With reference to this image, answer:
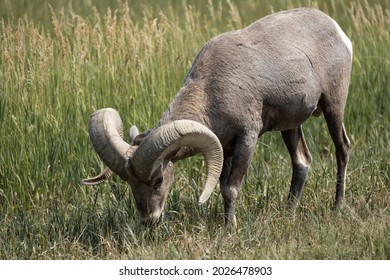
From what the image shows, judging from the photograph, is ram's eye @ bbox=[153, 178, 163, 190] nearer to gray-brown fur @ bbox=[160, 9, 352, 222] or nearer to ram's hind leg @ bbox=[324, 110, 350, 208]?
gray-brown fur @ bbox=[160, 9, 352, 222]

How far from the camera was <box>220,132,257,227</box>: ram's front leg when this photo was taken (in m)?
9.02

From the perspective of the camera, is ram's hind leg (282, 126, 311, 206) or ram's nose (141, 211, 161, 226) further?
ram's hind leg (282, 126, 311, 206)

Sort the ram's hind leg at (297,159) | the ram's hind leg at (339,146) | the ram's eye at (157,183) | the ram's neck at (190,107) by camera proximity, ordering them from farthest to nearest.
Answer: the ram's hind leg at (297,159) → the ram's hind leg at (339,146) → the ram's neck at (190,107) → the ram's eye at (157,183)

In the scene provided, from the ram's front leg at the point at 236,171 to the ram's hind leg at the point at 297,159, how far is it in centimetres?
101

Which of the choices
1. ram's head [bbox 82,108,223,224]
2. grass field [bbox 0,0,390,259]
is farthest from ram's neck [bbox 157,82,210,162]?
grass field [bbox 0,0,390,259]

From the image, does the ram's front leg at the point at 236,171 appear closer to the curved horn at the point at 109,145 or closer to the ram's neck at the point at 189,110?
the ram's neck at the point at 189,110

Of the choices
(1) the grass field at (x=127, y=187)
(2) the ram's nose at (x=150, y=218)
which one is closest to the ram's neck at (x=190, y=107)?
(2) the ram's nose at (x=150, y=218)

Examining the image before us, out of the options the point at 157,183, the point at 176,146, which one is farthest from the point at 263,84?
the point at 157,183

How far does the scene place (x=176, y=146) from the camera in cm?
826

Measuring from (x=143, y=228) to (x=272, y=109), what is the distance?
1.71 meters

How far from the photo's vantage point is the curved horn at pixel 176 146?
8125 mm

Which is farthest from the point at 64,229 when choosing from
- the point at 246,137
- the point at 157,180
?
the point at 246,137

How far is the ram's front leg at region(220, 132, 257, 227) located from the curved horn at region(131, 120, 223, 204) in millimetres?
587

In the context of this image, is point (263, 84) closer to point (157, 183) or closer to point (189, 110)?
point (189, 110)
